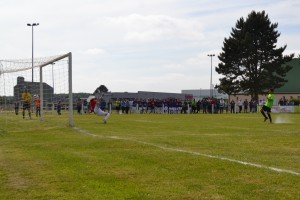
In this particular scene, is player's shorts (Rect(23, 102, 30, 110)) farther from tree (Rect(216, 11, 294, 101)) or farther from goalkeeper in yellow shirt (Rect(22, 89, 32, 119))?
tree (Rect(216, 11, 294, 101))

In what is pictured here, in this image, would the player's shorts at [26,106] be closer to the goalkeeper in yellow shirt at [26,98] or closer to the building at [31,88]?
the goalkeeper in yellow shirt at [26,98]

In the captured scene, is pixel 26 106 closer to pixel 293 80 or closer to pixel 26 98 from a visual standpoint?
pixel 26 98

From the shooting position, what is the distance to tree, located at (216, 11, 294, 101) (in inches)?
2936

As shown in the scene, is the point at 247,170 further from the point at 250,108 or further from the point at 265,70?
the point at 265,70

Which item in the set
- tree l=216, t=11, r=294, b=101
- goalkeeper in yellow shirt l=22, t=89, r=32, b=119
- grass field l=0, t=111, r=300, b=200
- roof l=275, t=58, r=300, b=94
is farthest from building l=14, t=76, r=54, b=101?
roof l=275, t=58, r=300, b=94

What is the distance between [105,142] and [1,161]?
431 cm

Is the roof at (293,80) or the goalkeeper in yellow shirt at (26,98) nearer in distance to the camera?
the goalkeeper in yellow shirt at (26,98)

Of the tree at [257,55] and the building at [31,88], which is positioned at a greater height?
the tree at [257,55]

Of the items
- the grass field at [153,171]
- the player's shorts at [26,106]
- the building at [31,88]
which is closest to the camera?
the grass field at [153,171]

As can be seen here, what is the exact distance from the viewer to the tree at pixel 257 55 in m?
74.6

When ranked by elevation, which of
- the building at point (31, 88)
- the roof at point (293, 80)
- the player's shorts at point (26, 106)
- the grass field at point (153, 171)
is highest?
the roof at point (293, 80)

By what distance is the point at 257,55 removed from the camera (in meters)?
75.0

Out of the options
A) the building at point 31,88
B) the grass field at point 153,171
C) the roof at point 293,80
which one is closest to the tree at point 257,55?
the roof at point 293,80

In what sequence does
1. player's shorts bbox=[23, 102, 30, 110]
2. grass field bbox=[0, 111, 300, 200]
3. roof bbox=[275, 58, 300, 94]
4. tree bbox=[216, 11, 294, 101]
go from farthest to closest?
1. roof bbox=[275, 58, 300, 94]
2. tree bbox=[216, 11, 294, 101]
3. player's shorts bbox=[23, 102, 30, 110]
4. grass field bbox=[0, 111, 300, 200]
